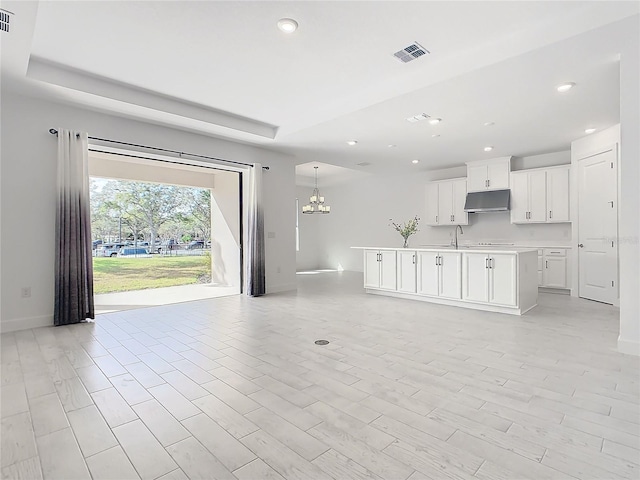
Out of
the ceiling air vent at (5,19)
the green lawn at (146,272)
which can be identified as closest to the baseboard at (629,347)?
the ceiling air vent at (5,19)

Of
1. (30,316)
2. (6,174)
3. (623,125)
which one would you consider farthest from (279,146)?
(623,125)

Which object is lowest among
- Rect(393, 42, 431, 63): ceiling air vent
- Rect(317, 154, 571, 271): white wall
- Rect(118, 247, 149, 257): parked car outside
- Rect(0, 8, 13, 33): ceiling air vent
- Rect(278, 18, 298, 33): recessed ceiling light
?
Rect(118, 247, 149, 257): parked car outside

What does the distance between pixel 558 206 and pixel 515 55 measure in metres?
4.58

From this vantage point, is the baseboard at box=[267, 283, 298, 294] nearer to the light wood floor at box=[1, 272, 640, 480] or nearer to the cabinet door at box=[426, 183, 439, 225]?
the light wood floor at box=[1, 272, 640, 480]

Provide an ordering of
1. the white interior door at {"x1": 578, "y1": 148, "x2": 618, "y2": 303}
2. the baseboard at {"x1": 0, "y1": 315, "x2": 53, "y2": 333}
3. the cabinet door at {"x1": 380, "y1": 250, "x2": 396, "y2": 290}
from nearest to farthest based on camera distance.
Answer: the baseboard at {"x1": 0, "y1": 315, "x2": 53, "y2": 333} → the white interior door at {"x1": 578, "y1": 148, "x2": 618, "y2": 303} → the cabinet door at {"x1": 380, "y1": 250, "x2": 396, "y2": 290}

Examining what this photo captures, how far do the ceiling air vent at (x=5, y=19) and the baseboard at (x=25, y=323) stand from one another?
3193 millimetres

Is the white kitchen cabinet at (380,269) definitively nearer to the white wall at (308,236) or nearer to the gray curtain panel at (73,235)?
the gray curtain panel at (73,235)

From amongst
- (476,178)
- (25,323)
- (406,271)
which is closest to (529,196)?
(476,178)

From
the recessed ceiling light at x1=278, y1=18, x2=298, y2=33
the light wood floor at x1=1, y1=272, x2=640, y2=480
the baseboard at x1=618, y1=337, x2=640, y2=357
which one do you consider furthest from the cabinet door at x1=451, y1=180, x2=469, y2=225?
the recessed ceiling light at x1=278, y1=18, x2=298, y2=33

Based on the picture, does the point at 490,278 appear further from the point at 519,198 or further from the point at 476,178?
the point at 476,178

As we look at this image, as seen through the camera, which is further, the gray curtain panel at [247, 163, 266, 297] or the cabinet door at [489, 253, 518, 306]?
the gray curtain panel at [247, 163, 266, 297]

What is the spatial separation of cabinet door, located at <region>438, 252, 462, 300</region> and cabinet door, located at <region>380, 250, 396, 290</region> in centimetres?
92

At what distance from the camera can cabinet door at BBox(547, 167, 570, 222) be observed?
6.45m

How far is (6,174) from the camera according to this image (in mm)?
3996
